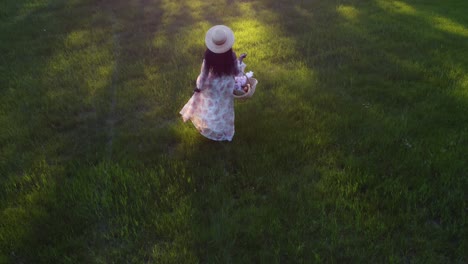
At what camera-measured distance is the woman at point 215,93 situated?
4250mm

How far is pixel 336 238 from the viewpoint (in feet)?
11.4

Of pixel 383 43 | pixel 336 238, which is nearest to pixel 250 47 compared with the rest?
pixel 383 43

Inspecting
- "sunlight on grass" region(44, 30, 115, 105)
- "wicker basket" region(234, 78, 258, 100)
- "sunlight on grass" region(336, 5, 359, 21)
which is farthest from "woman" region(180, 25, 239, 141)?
"sunlight on grass" region(336, 5, 359, 21)

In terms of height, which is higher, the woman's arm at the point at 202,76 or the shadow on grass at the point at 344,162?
the woman's arm at the point at 202,76

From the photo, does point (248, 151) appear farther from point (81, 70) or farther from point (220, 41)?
point (81, 70)

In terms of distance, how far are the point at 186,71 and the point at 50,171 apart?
2.74 metres

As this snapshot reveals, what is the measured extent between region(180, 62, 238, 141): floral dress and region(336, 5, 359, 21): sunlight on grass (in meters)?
4.99

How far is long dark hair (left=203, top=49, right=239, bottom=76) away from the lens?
4281mm

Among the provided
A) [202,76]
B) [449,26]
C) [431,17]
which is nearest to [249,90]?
[202,76]

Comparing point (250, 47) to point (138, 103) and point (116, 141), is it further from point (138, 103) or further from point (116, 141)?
point (116, 141)

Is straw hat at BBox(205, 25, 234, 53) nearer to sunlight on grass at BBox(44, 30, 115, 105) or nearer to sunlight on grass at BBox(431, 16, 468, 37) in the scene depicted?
sunlight on grass at BBox(44, 30, 115, 105)

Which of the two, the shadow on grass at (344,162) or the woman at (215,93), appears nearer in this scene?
the shadow on grass at (344,162)

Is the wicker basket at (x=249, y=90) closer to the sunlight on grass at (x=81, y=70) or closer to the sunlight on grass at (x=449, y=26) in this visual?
the sunlight on grass at (x=81, y=70)

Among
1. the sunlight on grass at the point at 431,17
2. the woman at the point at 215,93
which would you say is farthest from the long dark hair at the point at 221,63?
the sunlight on grass at the point at 431,17
